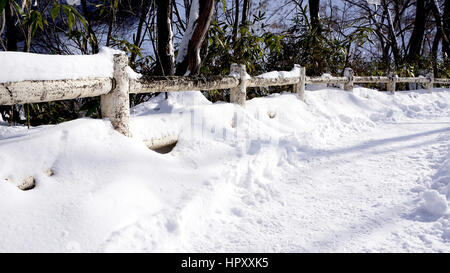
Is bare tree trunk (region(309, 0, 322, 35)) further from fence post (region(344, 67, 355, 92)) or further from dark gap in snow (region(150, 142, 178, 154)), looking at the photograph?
dark gap in snow (region(150, 142, 178, 154))

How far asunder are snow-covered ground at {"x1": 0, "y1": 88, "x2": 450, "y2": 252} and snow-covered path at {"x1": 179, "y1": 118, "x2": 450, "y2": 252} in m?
0.01

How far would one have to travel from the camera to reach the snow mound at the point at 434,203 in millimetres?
2168

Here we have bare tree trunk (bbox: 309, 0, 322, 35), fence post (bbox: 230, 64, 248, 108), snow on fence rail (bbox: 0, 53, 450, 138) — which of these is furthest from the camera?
bare tree trunk (bbox: 309, 0, 322, 35)

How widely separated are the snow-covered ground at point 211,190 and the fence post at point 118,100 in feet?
0.41

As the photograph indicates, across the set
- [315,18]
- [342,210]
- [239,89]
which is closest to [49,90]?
[342,210]

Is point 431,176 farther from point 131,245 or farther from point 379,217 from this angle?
point 131,245

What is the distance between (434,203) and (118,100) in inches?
98.0

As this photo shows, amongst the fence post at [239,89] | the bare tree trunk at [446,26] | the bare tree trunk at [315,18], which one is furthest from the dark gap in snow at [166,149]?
the bare tree trunk at [446,26]

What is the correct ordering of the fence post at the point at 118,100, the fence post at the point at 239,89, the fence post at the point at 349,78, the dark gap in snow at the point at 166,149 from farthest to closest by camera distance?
the fence post at the point at 349,78 < the fence post at the point at 239,89 < the dark gap in snow at the point at 166,149 < the fence post at the point at 118,100

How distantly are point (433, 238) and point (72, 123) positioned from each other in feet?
8.34

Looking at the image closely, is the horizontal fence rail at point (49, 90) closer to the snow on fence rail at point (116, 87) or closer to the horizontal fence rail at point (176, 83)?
the snow on fence rail at point (116, 87)

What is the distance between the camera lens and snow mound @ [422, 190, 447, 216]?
2.17 metres

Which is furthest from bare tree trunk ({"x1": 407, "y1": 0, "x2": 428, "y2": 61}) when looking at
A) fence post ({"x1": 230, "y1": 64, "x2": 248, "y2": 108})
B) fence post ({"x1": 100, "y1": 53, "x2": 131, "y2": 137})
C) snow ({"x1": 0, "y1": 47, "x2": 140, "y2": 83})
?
snow ({"x1": 0, "y1": 47, "x2": 140, "y2": 83})
